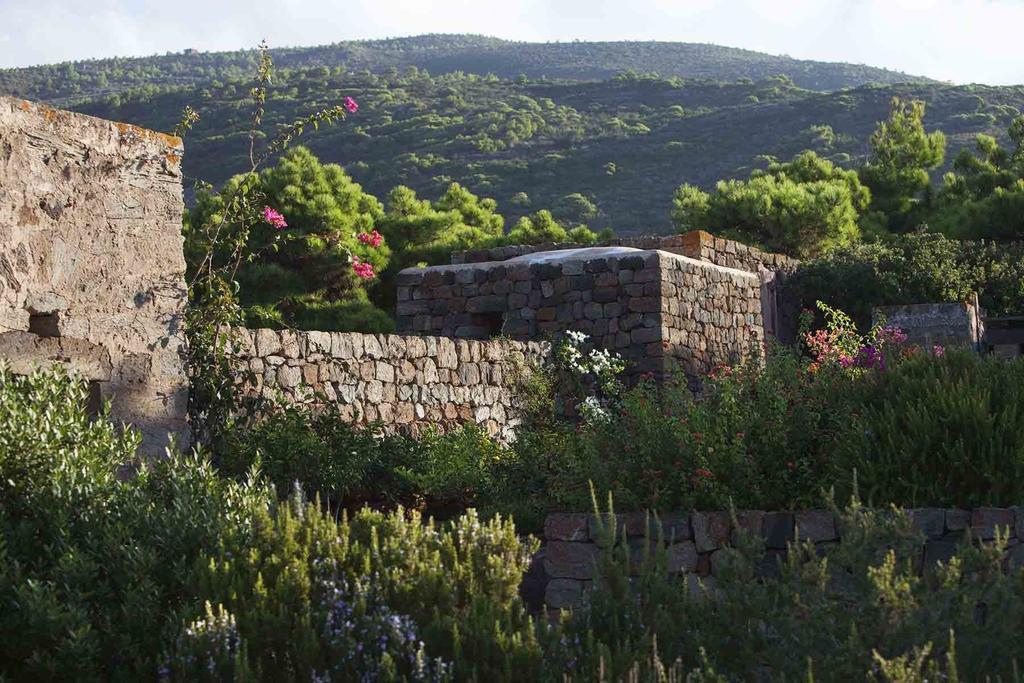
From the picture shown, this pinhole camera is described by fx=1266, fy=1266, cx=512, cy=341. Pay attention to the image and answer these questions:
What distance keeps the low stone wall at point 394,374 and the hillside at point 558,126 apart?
25336 mm

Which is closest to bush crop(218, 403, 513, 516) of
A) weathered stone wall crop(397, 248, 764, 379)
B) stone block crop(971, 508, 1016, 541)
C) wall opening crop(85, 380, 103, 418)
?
wall opening crop(85, 380, 103, 418)

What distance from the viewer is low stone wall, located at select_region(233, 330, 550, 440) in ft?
28.8

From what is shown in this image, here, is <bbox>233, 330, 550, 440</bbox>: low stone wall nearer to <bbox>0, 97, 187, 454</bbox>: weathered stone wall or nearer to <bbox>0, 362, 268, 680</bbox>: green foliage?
<bbox>0, 97, 187, 454</bbox>: weathered stone wall

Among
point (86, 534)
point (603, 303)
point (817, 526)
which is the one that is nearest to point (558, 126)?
point (603, 303)

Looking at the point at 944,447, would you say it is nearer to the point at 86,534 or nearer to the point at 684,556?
the point at 684,556

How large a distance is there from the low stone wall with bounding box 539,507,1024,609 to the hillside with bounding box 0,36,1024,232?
3033 cm

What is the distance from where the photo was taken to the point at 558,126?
49.6m

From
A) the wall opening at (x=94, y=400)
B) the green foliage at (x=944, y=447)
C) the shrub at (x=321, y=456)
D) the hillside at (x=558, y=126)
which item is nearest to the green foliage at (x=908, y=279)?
the shrub at (x=321, y=456)

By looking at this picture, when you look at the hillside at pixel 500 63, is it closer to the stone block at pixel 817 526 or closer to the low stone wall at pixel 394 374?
the low stone wall at pixel 394 374

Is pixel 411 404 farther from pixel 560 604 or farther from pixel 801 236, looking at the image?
pixel 801 236

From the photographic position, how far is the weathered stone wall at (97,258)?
6.37 meters

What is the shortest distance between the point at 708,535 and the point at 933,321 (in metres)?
9.09

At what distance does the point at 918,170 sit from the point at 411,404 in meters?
17.8

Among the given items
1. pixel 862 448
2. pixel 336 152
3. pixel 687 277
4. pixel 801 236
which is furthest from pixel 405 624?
pixel 336 152
